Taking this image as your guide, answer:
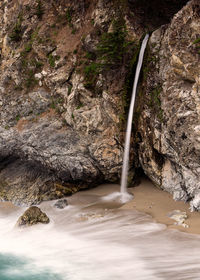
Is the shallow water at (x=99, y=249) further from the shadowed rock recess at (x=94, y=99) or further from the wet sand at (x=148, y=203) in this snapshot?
the shadowed rock recess at (x=94, y=99)

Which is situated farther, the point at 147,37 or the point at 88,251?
the point at 147,37

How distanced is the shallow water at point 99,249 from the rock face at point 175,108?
227 cm

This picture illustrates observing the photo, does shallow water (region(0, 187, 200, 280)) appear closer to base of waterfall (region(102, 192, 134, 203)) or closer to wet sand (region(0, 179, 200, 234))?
wet sand (region(0, 179, 200, 234))

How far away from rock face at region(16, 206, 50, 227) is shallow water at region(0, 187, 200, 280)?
258 millimetres

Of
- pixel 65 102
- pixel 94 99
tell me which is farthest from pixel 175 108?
pixel 65 102

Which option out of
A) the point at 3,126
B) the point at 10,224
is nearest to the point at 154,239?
the point at 10,224

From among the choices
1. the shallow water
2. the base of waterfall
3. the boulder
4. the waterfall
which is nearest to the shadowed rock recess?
the waterfall

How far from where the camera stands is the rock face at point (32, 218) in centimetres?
1050

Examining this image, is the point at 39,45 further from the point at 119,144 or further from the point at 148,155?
the point at 148,155

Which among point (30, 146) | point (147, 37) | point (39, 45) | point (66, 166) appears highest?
point (39, 45)

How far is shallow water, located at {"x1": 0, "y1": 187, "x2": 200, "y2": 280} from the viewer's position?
23.5ft

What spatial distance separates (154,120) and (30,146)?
6660mm

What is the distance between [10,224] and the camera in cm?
1110

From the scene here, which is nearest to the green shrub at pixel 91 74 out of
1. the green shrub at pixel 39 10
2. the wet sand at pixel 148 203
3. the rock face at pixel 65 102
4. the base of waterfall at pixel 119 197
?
the rock face at pixel 65 102
